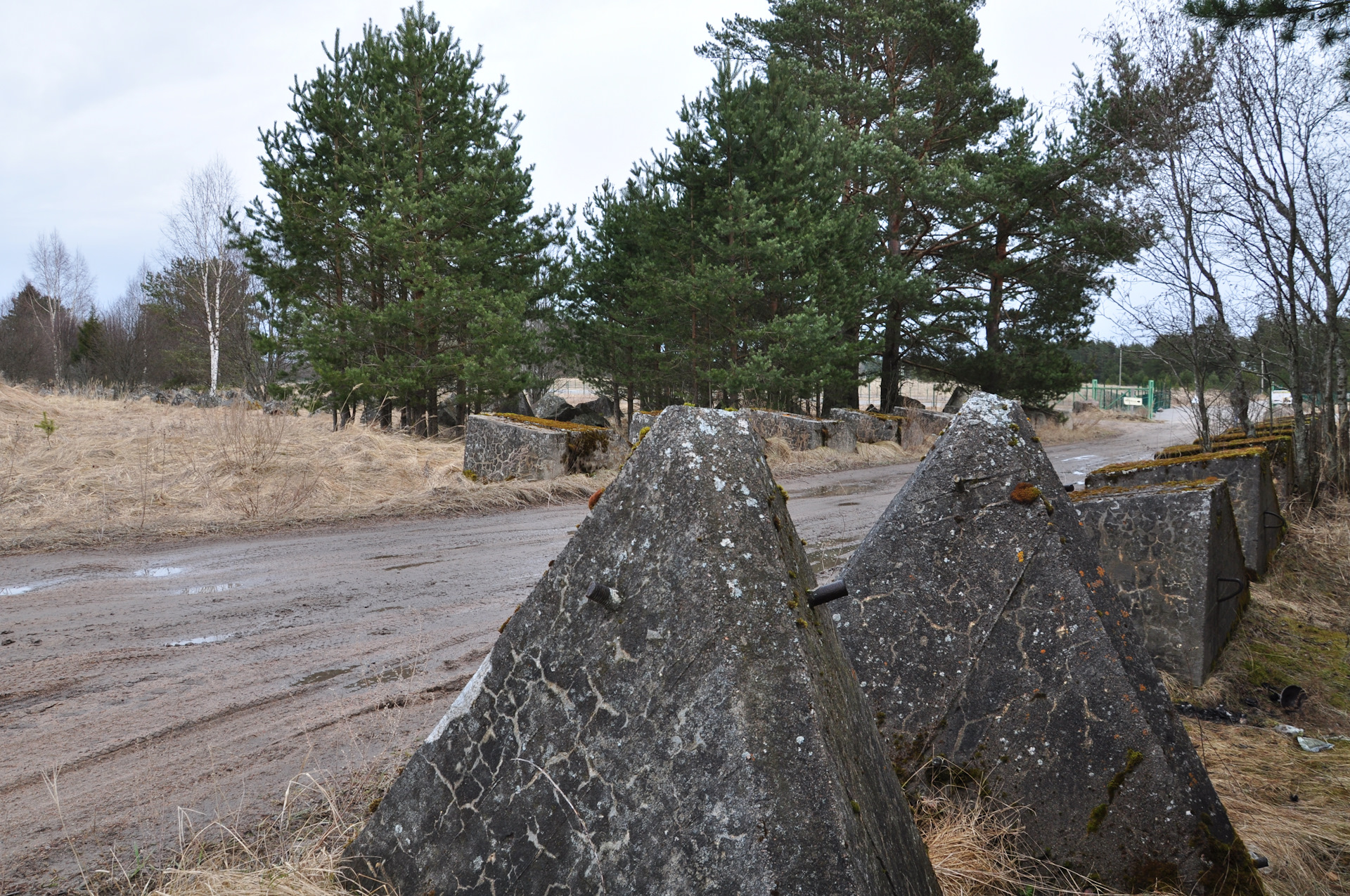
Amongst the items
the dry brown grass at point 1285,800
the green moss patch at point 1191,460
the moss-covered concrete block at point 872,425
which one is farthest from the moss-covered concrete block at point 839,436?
the dry brown grass at point 1285,800

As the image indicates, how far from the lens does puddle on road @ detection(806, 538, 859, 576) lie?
5.93m

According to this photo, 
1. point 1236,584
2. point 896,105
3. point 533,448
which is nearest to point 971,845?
point 1236,584

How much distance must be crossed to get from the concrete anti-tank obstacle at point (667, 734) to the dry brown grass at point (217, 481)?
7404 millimetres

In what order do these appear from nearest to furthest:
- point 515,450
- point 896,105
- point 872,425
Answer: point 515,450, point 872,425, point 896,105

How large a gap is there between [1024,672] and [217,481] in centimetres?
946

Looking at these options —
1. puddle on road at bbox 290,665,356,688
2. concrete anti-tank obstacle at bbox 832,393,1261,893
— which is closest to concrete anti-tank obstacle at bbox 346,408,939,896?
concrete anti-tank obstacle at bbox 832,393,1261,893

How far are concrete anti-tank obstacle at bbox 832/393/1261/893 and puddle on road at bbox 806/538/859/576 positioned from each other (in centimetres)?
308

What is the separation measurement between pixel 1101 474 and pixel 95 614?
6.73m

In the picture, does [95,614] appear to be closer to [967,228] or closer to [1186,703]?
[1186,703]

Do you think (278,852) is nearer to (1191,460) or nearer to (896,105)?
(1191,460)

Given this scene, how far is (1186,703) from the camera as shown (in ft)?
12.4

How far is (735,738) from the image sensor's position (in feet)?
4.67

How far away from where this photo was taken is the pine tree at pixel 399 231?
14.4 metres

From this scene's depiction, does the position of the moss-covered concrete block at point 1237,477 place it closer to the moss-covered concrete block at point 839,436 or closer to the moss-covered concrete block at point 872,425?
the moss-covered concrete block at point 839,436
